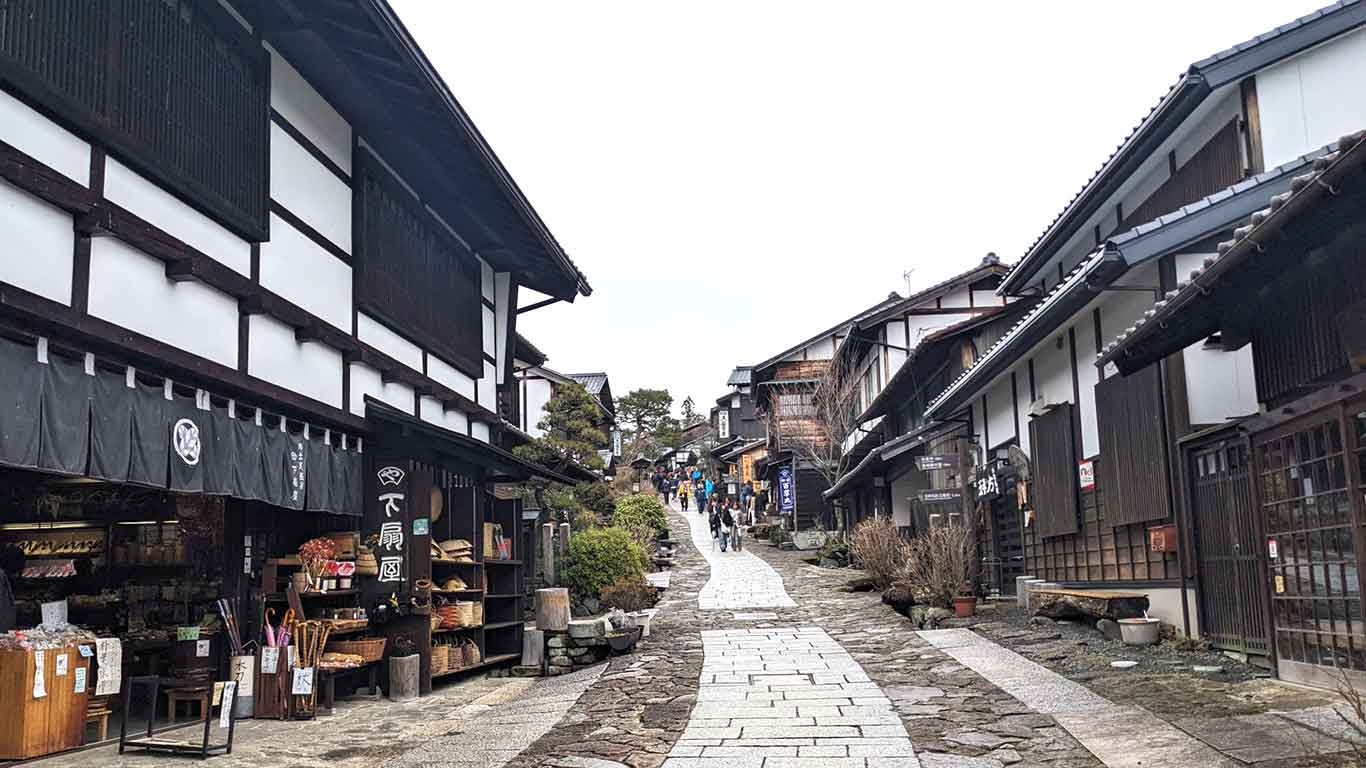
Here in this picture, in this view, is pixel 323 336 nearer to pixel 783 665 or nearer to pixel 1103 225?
pixel 783 665

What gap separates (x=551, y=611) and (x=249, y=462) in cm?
676

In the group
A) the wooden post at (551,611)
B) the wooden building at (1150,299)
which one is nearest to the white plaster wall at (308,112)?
the wooden post at (551,611)

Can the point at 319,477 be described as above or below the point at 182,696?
above

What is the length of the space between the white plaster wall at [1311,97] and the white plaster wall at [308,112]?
10.5 m

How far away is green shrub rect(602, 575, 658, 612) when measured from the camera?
66.6 feet

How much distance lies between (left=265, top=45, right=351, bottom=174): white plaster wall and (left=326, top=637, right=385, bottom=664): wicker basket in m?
5.59

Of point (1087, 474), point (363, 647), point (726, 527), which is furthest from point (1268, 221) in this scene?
point (726, 527)

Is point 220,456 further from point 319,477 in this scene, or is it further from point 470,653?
point 470,653

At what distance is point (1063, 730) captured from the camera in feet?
31.2

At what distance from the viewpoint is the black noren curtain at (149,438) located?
8.54m

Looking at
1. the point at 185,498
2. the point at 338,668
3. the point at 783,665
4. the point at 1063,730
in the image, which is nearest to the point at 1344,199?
the point at 1063,730

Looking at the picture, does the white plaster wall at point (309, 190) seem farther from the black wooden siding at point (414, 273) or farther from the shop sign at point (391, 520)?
the shop sign at point (391, 520)

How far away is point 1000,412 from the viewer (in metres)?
22.1

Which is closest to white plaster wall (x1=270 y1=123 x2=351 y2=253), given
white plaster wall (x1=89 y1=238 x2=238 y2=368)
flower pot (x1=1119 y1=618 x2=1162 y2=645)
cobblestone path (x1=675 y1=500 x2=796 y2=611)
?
white plaster wall (x1=89 y1=238 x2=238 y2=368)
